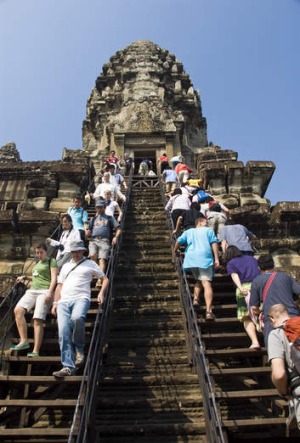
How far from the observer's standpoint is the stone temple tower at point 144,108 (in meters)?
18.2

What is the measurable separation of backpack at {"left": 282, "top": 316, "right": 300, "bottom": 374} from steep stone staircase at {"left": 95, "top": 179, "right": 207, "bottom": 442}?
2.04m

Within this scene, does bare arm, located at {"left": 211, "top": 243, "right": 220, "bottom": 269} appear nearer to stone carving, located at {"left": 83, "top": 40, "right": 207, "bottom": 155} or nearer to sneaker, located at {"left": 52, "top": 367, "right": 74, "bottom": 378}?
sneaker, located at {"left": 52, "top": 367, "right": 74, "bottom": 378}

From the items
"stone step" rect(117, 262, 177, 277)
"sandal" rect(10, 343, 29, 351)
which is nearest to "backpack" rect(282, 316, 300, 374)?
"sandal" rect(10, 343, 29, 351)

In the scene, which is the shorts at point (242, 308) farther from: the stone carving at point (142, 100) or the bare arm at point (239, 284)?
the stone carving at point (142, 100)

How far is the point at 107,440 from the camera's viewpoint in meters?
4.28

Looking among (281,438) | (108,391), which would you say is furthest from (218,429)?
(108,391)

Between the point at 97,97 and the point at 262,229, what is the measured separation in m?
18.1

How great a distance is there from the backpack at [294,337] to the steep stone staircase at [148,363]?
80.5 inches

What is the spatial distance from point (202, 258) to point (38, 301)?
231cm

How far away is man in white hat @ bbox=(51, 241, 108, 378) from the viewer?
410cm

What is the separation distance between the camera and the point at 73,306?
4383 mm

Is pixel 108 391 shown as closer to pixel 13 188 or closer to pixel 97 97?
pixel 13 188

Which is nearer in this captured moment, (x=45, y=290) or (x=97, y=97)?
(x=45, y=290)

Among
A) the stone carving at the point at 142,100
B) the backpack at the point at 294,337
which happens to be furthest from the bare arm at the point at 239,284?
the stone carving at the point at 142,100
